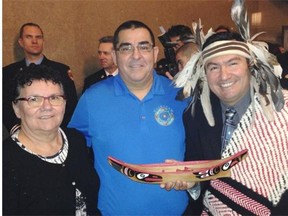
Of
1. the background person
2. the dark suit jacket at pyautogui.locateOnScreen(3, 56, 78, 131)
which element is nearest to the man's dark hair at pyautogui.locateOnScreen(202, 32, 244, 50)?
the dark suit jacket at pyautogui.locateOnScreen(3, 56, 78, 131)

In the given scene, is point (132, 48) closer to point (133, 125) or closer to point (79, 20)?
point (133, 125)

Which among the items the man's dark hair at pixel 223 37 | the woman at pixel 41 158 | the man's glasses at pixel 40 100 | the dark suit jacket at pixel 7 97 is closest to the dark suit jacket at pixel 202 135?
the man's dark hair at pixel 223 37

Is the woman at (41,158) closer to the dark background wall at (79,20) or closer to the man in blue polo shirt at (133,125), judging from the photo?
the man in blue polo shirt at (133,125)

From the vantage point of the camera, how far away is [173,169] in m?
2.26

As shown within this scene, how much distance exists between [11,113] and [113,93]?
6.54 feet

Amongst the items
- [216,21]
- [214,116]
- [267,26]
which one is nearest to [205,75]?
[214,116]

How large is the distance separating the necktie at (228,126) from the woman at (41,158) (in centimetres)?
86

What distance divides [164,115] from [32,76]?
86 centimetres

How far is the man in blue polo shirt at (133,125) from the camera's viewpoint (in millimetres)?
2420

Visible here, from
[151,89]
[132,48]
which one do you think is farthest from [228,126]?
[132,48]

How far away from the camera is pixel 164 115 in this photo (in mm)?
2494

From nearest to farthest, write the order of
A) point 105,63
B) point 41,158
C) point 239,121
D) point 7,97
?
point 41,158 → point 239,121 → point 7,97 → point 105,63

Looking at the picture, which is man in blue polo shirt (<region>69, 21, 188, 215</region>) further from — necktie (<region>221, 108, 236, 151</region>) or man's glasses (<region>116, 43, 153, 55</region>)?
necktie (<region>221, 108, 236, 151</region>)

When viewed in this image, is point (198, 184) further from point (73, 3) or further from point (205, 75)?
point (73, 3)
